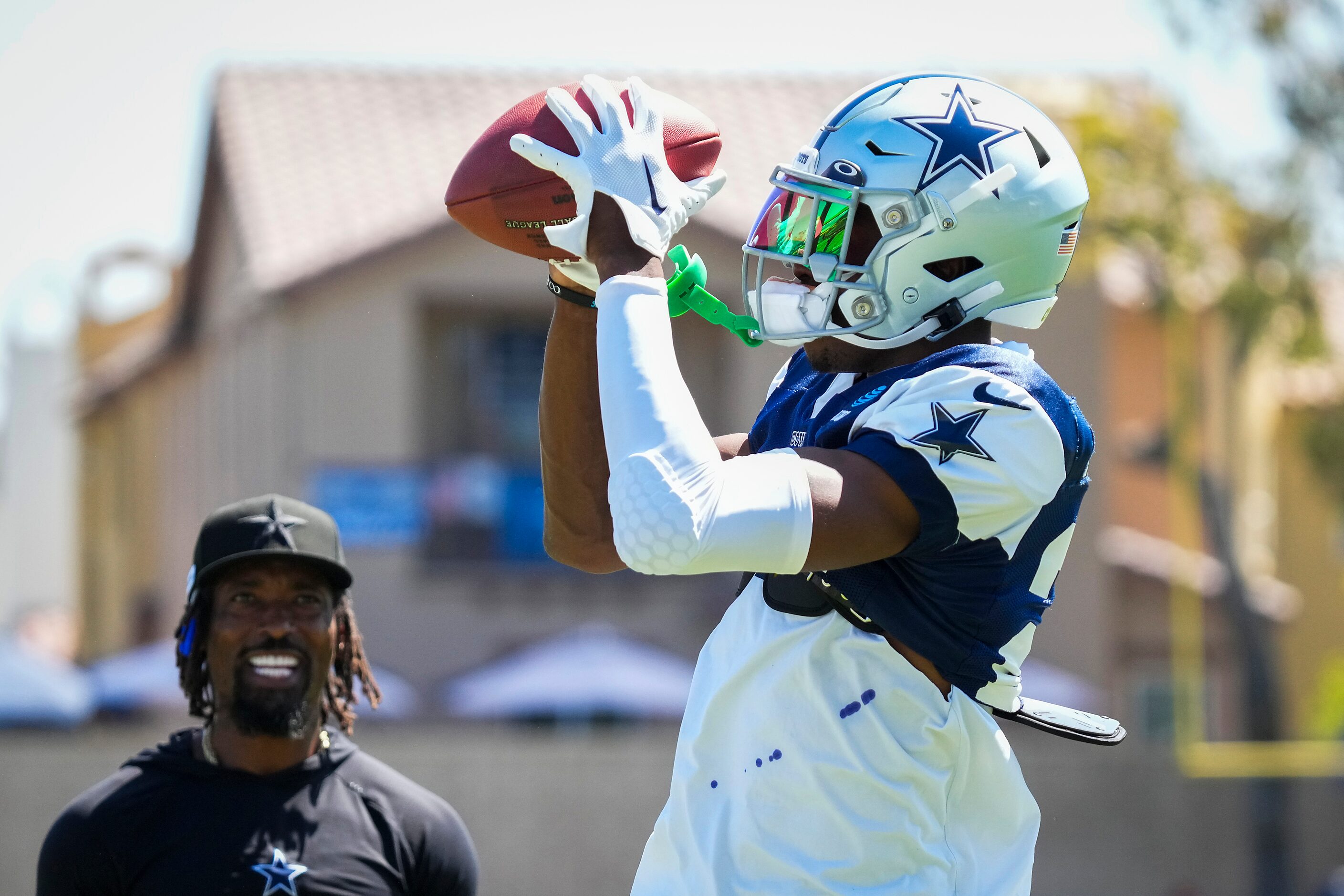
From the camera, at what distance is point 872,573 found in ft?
7.57

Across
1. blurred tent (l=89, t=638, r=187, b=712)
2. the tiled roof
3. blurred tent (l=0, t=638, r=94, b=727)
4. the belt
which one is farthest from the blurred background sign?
the belt

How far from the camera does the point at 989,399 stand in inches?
88.2

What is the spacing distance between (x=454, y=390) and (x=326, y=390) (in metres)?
1.36

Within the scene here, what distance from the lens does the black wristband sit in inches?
Answer: 100.0

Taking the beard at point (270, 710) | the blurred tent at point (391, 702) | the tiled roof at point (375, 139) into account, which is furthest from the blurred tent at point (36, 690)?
the beard at point (270, 710)

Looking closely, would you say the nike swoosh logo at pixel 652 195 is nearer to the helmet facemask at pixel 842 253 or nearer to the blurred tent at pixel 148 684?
the helmet facemask at pixel 842 253

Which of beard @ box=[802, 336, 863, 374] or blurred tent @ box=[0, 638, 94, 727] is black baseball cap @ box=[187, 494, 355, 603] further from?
blurred tent @ box=[0, 638, 94, 727]

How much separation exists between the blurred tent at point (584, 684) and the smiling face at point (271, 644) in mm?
12652

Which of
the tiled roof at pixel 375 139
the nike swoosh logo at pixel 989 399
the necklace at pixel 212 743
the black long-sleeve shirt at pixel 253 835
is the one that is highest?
the nike swoosh logo at pixel 989 399

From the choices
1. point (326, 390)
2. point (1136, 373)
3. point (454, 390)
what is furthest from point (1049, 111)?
point (326, 390)

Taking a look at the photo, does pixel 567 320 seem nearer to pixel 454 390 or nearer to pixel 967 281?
pixel 967 281

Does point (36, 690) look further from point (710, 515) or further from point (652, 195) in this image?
point (710, 515)

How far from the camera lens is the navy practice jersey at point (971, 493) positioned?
2203 mm

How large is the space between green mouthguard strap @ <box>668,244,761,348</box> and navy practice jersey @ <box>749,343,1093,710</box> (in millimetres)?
254
